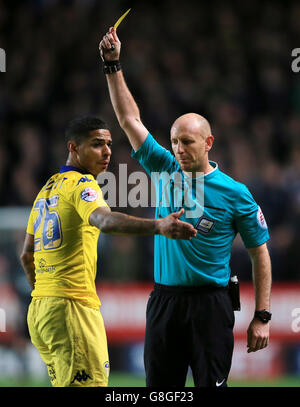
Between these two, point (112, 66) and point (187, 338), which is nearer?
point (187, 338)

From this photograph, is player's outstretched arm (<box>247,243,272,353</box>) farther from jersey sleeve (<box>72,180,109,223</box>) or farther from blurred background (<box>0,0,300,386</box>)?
blurred background (<box>0,0,300,386</box>)

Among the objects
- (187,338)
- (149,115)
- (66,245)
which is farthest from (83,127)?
(149,115)

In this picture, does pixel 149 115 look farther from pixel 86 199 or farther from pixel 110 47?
pixel 86 199

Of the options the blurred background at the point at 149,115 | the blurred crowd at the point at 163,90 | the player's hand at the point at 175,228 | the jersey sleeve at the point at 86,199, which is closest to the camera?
the player's hand at the point at 175,228

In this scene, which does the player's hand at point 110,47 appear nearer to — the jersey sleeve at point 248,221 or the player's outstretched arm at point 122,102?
the player's outstretched arm at point 122,102

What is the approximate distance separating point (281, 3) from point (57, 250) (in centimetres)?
1088

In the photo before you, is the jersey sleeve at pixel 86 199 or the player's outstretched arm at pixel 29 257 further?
the player's outstretched arm at pixel 29 257

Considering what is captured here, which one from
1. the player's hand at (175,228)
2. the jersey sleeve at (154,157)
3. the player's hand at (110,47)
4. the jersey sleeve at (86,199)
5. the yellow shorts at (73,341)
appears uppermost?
the player's hand at (110,47)

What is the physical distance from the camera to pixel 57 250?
15.7ft

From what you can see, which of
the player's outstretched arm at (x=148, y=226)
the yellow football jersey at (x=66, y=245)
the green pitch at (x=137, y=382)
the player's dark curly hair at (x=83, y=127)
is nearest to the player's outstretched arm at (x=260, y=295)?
the player's outstretched arm at (x=148, y=226)

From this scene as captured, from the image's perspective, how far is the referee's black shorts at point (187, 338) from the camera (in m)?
4.75

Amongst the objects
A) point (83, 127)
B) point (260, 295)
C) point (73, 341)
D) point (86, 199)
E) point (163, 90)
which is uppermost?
point (163, 90)

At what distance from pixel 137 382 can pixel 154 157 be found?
502 centimetres

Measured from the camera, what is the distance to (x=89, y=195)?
178 inches
